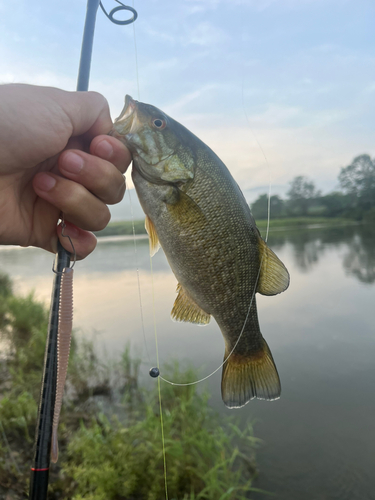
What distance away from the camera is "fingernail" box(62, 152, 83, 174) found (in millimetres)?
1330

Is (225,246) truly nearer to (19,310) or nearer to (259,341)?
(259,341)

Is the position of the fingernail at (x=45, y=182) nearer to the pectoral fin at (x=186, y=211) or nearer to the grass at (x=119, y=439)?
the pectoral fin at (x=186, y=211)

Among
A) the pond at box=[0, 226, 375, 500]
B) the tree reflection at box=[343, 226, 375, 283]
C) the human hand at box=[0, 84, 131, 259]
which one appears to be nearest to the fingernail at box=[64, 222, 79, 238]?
the human hand at box=[0, 84, 131, 259]

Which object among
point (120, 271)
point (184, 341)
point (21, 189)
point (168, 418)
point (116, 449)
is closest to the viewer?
point (21, 189)

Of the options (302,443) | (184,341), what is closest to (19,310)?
(184,341)

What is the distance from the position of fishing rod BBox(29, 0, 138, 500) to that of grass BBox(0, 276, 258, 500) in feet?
5.25

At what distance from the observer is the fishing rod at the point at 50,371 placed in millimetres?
1386

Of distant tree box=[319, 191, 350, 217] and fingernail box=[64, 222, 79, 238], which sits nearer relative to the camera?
fingernail box=[64, 222, 79, 238]

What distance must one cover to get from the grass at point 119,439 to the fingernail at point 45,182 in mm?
2563

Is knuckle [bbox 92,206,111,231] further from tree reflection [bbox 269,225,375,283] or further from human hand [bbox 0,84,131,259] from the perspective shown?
tree reflection [bbox 269,225,375,283]

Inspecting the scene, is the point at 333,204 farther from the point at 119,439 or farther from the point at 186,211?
the point at 119,439

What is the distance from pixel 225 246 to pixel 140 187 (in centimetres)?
43

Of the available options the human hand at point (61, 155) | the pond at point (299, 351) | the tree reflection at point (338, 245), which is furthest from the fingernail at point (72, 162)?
the tree reflection at point (338, 245)

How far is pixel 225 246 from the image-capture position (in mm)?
1315
